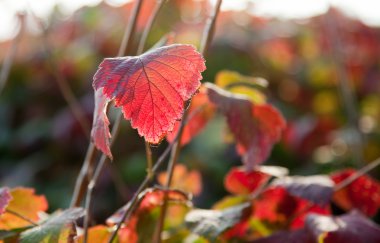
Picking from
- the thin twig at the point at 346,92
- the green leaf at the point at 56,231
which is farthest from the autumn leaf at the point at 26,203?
the thin twig at the point at 346,92

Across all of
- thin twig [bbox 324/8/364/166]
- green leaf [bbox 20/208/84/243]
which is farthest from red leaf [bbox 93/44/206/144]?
thin twig [bbox 324/8/364/166]

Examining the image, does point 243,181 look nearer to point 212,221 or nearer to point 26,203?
point 212,221

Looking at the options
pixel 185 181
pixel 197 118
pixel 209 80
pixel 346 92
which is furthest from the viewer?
pixel 209 80

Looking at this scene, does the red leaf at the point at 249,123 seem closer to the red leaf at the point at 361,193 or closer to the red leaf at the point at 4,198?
the red leaf at the point at 361,193

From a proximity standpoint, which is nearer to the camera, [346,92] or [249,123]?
[249,123]

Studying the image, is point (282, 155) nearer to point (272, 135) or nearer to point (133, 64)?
point (272, 135)

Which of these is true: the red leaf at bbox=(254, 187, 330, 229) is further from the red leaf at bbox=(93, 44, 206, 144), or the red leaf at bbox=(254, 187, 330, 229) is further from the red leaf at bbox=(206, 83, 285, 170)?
the red leaf at bbox=(93, 44, 206, 144)

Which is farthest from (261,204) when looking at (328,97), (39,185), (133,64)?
(328,97)

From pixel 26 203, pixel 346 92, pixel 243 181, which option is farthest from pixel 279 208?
pixel 346 92
